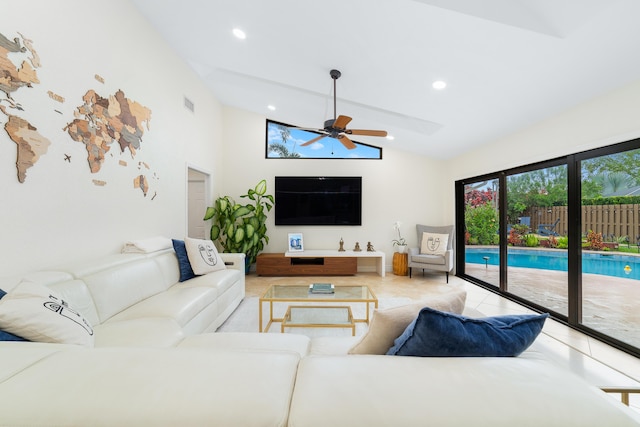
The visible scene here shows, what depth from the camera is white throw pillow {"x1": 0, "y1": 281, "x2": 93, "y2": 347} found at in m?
1.14

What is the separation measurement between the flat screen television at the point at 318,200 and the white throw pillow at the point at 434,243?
1.27 m

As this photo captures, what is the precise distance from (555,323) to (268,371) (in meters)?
3.50

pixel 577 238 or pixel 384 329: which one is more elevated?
pixel 577 238

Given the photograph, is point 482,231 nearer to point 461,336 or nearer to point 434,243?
point 434,243

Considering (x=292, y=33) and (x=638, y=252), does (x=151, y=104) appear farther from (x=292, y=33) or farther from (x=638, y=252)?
(x=638, y=252)

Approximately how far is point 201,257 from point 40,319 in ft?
6.02

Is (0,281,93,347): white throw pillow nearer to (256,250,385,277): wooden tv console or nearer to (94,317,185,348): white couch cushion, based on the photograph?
(94,317,185,348): white couch cushion

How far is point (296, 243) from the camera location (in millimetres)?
5199

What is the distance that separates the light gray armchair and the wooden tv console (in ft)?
1.91

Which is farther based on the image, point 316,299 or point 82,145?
point 316,299

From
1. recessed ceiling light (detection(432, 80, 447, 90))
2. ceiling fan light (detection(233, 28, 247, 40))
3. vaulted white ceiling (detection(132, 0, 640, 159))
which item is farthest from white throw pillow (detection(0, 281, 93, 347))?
recessed ceiling light (detection(432, 80, 447, 90))

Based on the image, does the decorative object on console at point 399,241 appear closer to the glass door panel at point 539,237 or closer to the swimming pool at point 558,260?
the swimming pool at point 558,260

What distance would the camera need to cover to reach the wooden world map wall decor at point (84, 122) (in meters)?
1.71

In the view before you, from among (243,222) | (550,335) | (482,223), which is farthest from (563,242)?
(243,222)
